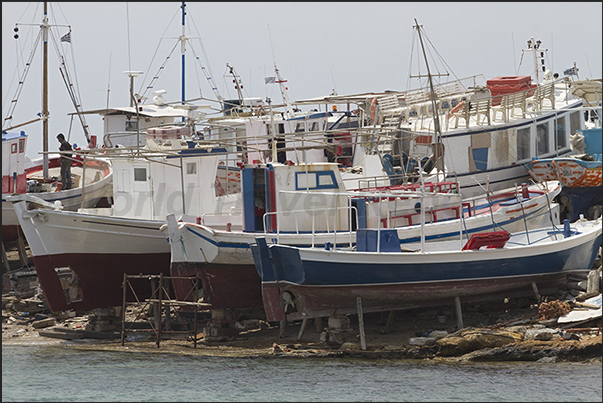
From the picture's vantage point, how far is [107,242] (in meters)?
25.1

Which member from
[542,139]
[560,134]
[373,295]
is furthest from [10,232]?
[560,134]

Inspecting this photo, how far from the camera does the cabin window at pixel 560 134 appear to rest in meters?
29.4

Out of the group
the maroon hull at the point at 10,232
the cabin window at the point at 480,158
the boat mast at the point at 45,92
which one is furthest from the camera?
the boat mast at the point at 45,92

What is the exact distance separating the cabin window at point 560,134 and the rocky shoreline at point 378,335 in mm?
7545

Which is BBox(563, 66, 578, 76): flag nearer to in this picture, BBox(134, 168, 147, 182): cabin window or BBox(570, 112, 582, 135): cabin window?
BBox(570, 112, 582, 135): cabin window

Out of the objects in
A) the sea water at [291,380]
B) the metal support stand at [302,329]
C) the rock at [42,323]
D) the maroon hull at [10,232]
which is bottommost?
the sea water at [291,380]

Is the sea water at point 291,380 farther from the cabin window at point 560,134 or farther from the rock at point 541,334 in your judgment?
the cabin window at point 560,134

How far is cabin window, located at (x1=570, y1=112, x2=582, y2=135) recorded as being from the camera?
30.1 meters

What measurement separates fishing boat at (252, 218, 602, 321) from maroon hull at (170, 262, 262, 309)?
177 centimetres

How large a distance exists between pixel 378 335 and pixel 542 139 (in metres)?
9.48

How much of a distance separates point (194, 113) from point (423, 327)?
49.6ft

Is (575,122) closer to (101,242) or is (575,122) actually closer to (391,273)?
(391,273)

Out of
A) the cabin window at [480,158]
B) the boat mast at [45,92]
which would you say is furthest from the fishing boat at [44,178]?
the cabin window at [480,158]

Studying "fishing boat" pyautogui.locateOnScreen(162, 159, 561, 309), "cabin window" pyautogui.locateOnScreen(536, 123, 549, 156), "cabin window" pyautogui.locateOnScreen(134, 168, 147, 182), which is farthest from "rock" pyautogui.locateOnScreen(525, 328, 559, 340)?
"cabin window" pyautogui.locateOnScreen(134, 168, 147, 182)
